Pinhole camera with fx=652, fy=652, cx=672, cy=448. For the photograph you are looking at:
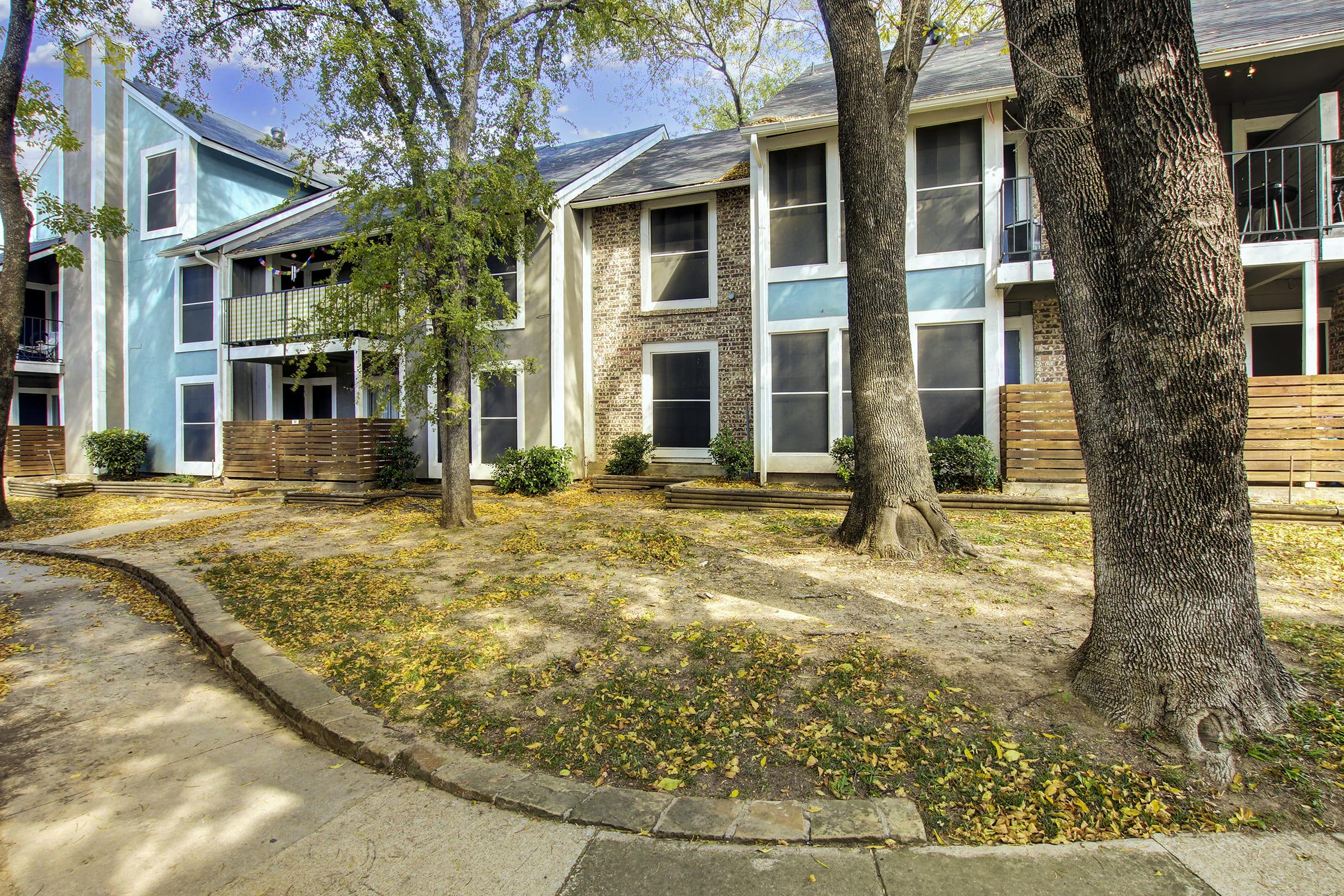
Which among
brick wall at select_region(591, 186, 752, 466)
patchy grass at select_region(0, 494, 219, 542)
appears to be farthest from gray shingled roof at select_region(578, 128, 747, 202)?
patchy grass at select_region(0, 494, 219, 542)

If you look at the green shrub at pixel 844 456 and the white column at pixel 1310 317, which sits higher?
the white column at pixel 1310 317

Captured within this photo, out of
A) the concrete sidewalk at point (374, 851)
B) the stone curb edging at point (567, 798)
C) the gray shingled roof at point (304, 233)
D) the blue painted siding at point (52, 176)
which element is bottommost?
the concrete sidewalk at point (374, 851)

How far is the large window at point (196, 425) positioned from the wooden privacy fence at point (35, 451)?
4225mm

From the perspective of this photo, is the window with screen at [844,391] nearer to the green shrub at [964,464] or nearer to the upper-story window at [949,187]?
the green shrub at [964,464]

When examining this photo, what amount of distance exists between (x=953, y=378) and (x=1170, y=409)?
7676mm

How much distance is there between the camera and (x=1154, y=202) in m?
2.81

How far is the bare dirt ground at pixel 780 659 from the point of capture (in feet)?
8.66

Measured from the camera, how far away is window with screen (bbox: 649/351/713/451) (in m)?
12.5

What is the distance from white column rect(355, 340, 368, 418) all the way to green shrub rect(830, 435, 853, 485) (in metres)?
9.18

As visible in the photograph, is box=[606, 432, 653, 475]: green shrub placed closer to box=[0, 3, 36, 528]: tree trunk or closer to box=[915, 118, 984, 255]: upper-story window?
box=[915, 118, 984, 255]: upper-story window

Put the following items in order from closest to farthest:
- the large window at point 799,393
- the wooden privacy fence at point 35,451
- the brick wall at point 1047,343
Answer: the brick wall at point 1047,343 → the large window at point 799,393 → the wooden privacy fence at point 35,451

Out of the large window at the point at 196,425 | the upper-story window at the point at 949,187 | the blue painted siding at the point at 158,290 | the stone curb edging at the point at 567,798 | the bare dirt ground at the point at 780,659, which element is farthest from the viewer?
the blue painted siding at the point at 158,290

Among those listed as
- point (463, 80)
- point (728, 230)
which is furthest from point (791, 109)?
point (463, 80)

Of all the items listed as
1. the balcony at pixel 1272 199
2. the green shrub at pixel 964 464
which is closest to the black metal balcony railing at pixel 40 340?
the green shrub at pixel 964 464
